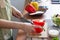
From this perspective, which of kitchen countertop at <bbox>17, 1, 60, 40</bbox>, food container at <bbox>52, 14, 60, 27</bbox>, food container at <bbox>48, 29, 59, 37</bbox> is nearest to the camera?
food container at <bbox>48, 29, 59, 37</bbox>

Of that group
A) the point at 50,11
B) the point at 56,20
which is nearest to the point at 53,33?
the point at 56,20

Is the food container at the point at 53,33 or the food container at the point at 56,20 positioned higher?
the food container at the point at 56,20

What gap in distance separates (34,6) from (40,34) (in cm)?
49

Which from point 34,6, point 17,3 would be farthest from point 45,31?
point 17,3

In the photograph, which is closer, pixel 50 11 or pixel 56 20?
pixel 56 20

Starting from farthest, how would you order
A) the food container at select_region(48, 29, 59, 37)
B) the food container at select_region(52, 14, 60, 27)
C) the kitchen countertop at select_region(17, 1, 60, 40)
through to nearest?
the kitchen countertop at select_region(17, 1, 60, 40) < the food container at select_region(52, 14, 60, 27) < the food container at select_region(48, 29, 59, 37)

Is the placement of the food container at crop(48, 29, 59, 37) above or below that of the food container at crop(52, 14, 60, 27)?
below

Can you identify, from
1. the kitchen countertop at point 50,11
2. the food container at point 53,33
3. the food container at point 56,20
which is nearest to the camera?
the food container at point 53,33

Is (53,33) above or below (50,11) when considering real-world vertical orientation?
below

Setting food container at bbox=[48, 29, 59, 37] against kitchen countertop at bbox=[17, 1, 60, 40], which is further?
kitchen countertop at bbox=[17, 1, 60, 40]

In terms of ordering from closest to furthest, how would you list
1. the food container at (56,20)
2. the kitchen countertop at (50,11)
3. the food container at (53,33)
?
the food container at (53,33), the food container at (56,20), the kitchen countertop at (50,11)

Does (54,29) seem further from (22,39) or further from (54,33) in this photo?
(22,39)

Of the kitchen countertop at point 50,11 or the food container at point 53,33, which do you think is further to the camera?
the kitchen countertop at point 50,11

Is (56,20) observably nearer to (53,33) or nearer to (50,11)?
(53,33)
